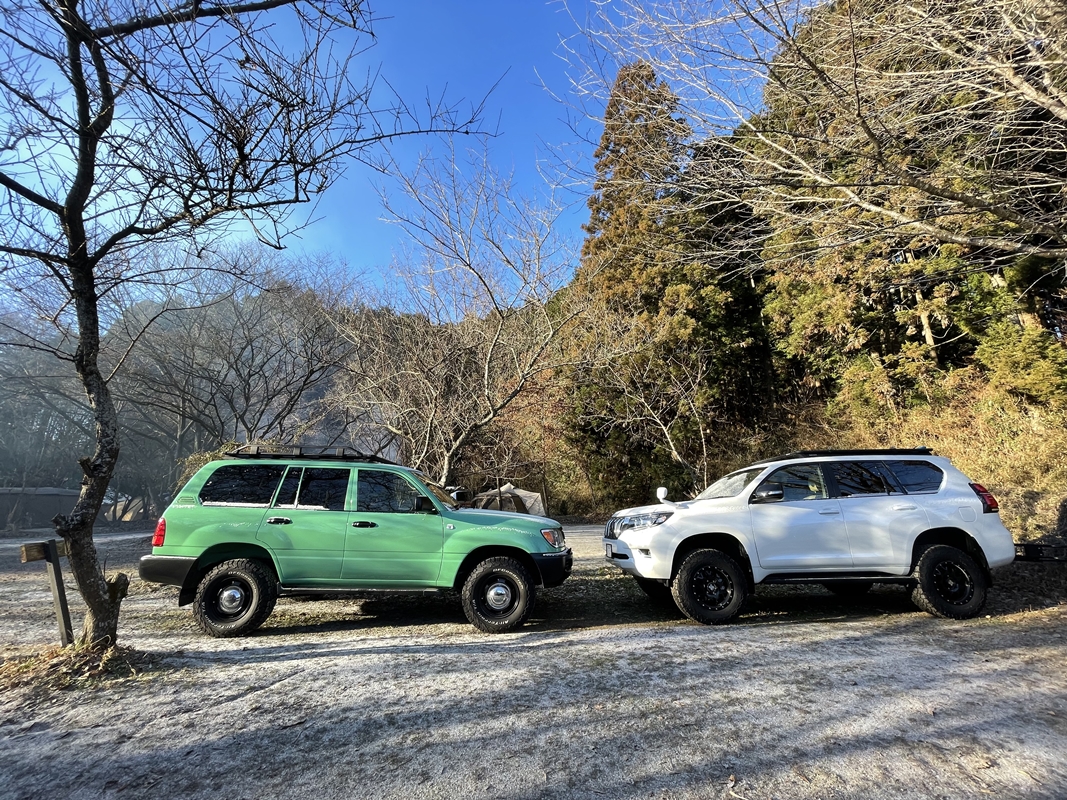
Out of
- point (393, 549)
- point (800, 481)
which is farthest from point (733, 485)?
point (393, 549)

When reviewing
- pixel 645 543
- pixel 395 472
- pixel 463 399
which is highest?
pixel 463 399

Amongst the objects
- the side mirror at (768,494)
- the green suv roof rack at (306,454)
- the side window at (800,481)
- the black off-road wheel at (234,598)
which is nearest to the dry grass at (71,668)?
the black off-road wheel at (234,598)

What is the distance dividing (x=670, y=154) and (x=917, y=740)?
6.01 m

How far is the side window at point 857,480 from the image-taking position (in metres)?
5.94

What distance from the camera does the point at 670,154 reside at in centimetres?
639

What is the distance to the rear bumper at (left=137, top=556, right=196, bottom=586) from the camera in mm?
5332

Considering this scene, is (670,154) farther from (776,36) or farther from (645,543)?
(645,543)

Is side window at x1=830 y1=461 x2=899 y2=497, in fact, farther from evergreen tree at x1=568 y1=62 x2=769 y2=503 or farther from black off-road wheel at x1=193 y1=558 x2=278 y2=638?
black off-road wheel at x1=193 y1=558 x2=278 y2=638

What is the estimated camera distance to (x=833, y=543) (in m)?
5.71

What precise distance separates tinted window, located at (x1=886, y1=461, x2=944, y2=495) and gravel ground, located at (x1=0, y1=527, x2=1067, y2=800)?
1416mm

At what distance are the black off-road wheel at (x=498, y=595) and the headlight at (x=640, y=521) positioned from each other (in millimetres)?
1404

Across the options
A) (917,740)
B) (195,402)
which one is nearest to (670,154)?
(917,740)

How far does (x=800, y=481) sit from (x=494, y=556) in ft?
11.8

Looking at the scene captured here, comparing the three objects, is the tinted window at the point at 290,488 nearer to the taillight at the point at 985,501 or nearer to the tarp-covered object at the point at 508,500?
the tarp-covered object at the point at 508,500
